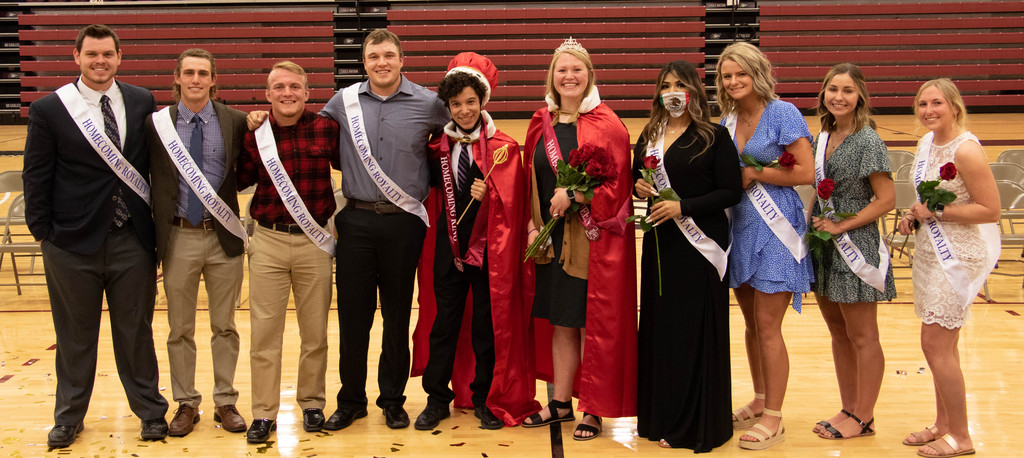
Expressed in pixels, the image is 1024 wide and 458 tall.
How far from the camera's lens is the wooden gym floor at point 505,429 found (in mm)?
2926

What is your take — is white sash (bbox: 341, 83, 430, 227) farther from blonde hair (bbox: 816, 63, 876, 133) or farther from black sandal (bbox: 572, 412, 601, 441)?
blonde hair (bbox: 816, 63, 876, 133)

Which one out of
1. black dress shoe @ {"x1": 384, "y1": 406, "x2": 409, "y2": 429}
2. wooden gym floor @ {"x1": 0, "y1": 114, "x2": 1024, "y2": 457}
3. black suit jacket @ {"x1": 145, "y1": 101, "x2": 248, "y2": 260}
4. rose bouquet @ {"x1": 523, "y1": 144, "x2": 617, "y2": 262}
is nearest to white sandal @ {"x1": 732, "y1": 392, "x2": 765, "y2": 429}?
wooden gym floor @ {"x1": 0, "y1": 114, "x2": 1024, "y2": 457}

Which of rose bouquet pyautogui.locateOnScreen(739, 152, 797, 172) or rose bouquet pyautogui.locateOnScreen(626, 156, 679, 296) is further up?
rose bouquet pyautogui.locateOnScreen(739, 152, 797, 172)

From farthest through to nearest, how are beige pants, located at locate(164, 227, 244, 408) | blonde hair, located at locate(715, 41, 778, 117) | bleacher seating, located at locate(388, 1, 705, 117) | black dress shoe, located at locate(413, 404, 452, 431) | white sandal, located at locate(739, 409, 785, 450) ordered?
bleacher seating, located at locate(388, 1, 705, 117), black dress shoe, located at locate(413, 404, 452, 431), beige pants, located at locate(164, 227, 244, 408), white sandal, located at locate(739, 409, 785, 450), blonde hair, located at locate(715, 41, 778, 117)

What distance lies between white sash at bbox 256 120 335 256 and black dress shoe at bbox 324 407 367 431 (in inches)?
27.5

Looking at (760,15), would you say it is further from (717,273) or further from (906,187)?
(717,273)

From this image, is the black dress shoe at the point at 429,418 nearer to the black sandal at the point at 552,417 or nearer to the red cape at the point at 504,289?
the red cape at the point at 504,289

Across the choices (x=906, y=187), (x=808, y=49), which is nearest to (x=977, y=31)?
(x=808, y=49)

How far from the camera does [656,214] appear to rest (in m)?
2.76

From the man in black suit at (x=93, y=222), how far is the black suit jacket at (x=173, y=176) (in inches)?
1.6

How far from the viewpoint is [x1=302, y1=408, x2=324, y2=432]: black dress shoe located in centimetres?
308

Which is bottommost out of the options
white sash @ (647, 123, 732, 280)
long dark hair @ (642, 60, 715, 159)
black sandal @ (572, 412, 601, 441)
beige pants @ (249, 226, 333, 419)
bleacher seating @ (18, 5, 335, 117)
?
black sandal @ (572, 412, 601, 441)

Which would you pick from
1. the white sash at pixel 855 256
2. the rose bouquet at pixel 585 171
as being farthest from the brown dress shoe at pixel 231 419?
the white sash at pixel 855 256

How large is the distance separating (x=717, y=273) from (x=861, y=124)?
2.38 ft
